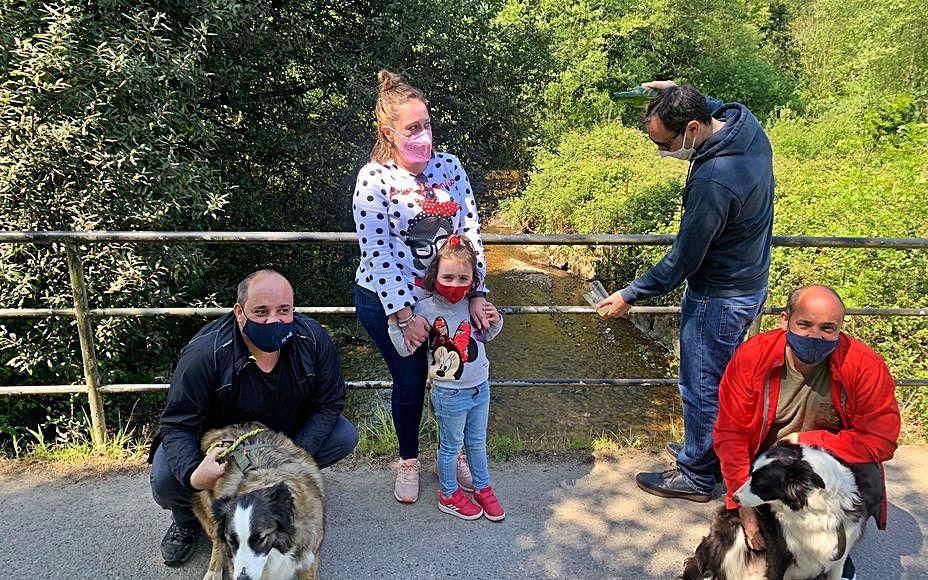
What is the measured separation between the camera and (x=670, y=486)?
130 inches

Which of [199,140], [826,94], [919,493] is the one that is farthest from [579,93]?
[919,493]

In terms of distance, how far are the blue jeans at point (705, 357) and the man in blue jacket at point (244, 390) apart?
1751mm

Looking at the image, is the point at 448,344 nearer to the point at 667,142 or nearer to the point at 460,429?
the point at 460,429

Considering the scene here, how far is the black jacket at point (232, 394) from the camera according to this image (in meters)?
2.52

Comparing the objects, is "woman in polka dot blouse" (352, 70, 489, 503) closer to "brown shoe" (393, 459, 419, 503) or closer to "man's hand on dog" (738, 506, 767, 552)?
"brown shoe" (393, 459, 419, 503)

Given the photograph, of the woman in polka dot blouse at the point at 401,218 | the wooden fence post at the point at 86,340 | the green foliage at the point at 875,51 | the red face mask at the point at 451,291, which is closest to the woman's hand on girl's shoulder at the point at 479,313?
the woman in polka dot blouse at the point at 401,218

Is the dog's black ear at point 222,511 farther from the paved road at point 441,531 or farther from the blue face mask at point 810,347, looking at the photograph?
the blue face mask at point 810,347

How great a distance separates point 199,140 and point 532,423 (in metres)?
5.33

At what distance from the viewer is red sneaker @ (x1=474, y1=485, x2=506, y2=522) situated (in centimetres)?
304

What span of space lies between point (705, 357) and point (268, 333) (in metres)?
2.08

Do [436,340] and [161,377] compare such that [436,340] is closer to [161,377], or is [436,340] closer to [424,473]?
[424,473]

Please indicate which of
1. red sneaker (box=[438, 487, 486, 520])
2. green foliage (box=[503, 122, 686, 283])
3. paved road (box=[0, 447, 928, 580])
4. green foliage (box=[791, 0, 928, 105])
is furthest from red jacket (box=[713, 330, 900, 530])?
green foliage (box=[791, 0, 928, 105])

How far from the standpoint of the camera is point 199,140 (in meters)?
6.48

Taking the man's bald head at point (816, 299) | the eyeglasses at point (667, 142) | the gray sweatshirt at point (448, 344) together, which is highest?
A: the eyeglasses at point (667, 142)
